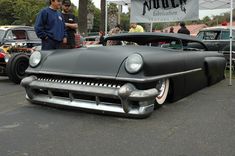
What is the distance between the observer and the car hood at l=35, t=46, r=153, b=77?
4066 mm

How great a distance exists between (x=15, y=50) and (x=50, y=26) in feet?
10.5

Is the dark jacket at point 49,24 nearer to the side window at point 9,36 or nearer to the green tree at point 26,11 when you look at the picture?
the side window at point 9,36

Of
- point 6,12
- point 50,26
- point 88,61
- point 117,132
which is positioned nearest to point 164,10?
point 50,26

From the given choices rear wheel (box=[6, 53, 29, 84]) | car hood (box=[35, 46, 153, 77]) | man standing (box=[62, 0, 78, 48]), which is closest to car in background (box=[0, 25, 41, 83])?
rear wheel (box=[6, 53, 29, 84])

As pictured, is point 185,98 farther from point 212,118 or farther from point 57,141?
point 57,141

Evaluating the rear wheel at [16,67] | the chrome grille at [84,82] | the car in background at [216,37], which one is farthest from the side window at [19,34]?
the car in background at [216,37]

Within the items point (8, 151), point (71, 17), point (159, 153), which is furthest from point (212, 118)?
point (71, 17)

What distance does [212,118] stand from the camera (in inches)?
166

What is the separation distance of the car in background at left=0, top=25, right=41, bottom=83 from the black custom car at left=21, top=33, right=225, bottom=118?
2526 millimetres

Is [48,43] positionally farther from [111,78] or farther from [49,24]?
[111,78]

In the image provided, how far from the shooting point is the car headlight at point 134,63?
393 cm

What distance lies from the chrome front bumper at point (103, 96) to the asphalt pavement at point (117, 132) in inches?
4.6

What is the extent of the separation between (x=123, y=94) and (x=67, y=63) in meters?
0.98

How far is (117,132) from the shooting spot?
11.7ft
